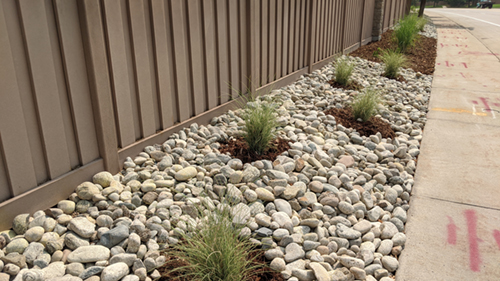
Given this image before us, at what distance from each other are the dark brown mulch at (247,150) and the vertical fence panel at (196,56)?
0.57 metres

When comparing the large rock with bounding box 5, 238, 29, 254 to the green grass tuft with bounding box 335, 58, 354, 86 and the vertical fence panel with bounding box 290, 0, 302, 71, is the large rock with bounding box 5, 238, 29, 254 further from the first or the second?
the green grass tuft with bounding box 335, 58, 354, 86

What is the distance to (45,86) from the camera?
92.3 inches

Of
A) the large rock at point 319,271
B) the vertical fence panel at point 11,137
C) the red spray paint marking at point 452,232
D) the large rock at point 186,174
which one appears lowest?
the red spray paint marking at point 452,232

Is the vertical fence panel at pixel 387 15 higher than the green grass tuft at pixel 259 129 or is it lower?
higher

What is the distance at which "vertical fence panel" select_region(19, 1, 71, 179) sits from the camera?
7.30 ft

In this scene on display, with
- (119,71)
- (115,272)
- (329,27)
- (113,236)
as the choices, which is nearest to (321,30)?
(329,27)

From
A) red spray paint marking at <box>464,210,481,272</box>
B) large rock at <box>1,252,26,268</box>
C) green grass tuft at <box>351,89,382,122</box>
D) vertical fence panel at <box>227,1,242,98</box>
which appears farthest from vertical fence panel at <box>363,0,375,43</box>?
large rock at <box>1,252,26,268</box>

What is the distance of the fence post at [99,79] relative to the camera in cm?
249

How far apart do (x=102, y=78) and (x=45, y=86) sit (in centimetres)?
39

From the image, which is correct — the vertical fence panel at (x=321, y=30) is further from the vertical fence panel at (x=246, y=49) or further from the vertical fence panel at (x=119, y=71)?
the vertical fence panel at (x=119, y=71)

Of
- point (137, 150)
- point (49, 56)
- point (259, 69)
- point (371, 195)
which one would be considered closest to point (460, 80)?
point (259, 69)

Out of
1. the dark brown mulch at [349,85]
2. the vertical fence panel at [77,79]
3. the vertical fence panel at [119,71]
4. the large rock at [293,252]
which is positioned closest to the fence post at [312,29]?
the dark brown mulch at [349,85]

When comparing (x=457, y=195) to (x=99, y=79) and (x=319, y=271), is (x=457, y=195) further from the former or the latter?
(x=99, y=79)

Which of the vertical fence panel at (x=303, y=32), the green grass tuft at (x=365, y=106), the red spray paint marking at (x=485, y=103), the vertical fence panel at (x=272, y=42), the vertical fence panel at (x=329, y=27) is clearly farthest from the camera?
the vertical fence panel at (x=329, y=27)
